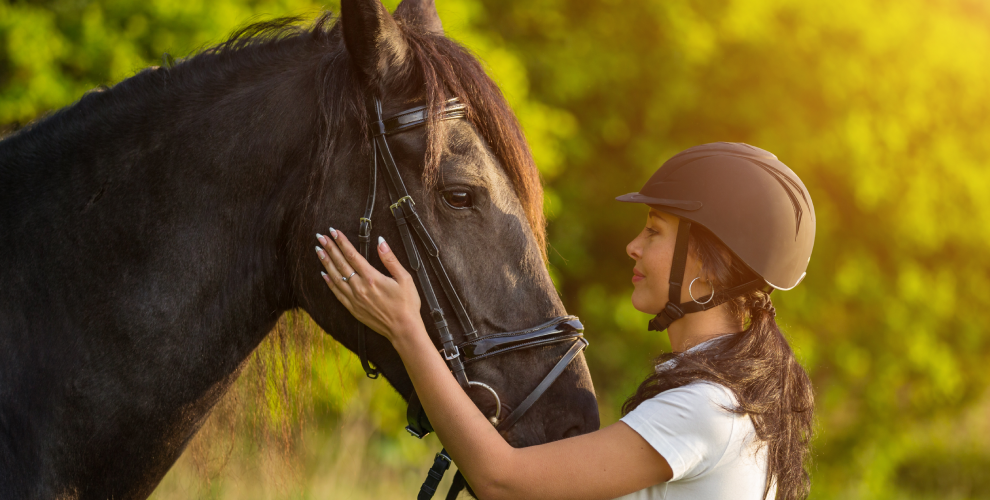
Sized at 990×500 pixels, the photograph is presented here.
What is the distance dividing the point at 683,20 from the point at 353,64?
7.00 m

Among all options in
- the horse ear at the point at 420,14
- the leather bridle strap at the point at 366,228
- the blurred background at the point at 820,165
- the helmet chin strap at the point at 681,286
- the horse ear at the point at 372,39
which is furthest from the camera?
the blurred background at the point at 820,165

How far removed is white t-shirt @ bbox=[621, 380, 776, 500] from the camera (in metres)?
1.75

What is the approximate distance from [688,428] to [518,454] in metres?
0.45

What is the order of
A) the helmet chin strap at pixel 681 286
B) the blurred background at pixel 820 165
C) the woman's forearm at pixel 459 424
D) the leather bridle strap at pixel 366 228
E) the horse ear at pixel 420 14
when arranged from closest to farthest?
the woman's forearm at pixel 459 424
the leather bridle strap at pixel 366 228
the helmet chin strap at pixel 681 286
the horse ear at pixel 420 14
the blurred background at pixel 820 165

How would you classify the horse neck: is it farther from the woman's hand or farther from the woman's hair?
the woman's hair

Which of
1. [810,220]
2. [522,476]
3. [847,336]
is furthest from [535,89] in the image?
[522,476]

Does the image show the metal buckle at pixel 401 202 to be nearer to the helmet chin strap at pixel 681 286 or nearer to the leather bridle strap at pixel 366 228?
the leather bridle strap at pixel 366 228

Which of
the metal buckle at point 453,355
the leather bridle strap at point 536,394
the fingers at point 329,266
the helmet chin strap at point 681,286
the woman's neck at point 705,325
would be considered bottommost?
the leather bridle strap at point 536,394

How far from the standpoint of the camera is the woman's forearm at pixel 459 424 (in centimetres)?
172

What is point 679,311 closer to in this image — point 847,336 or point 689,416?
point 689,416

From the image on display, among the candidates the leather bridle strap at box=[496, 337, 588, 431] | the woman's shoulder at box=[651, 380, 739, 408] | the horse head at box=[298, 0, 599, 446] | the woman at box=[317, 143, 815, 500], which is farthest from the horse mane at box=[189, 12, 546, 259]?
the woman's shoulder at box=[651, 380, 739, 408]

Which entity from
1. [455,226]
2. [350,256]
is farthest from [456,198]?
[350,256]

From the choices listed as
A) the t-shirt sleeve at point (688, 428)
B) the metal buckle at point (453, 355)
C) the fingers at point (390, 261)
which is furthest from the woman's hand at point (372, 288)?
the t-shirt sleeve at point (688, 428)

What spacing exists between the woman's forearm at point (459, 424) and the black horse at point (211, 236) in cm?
19
